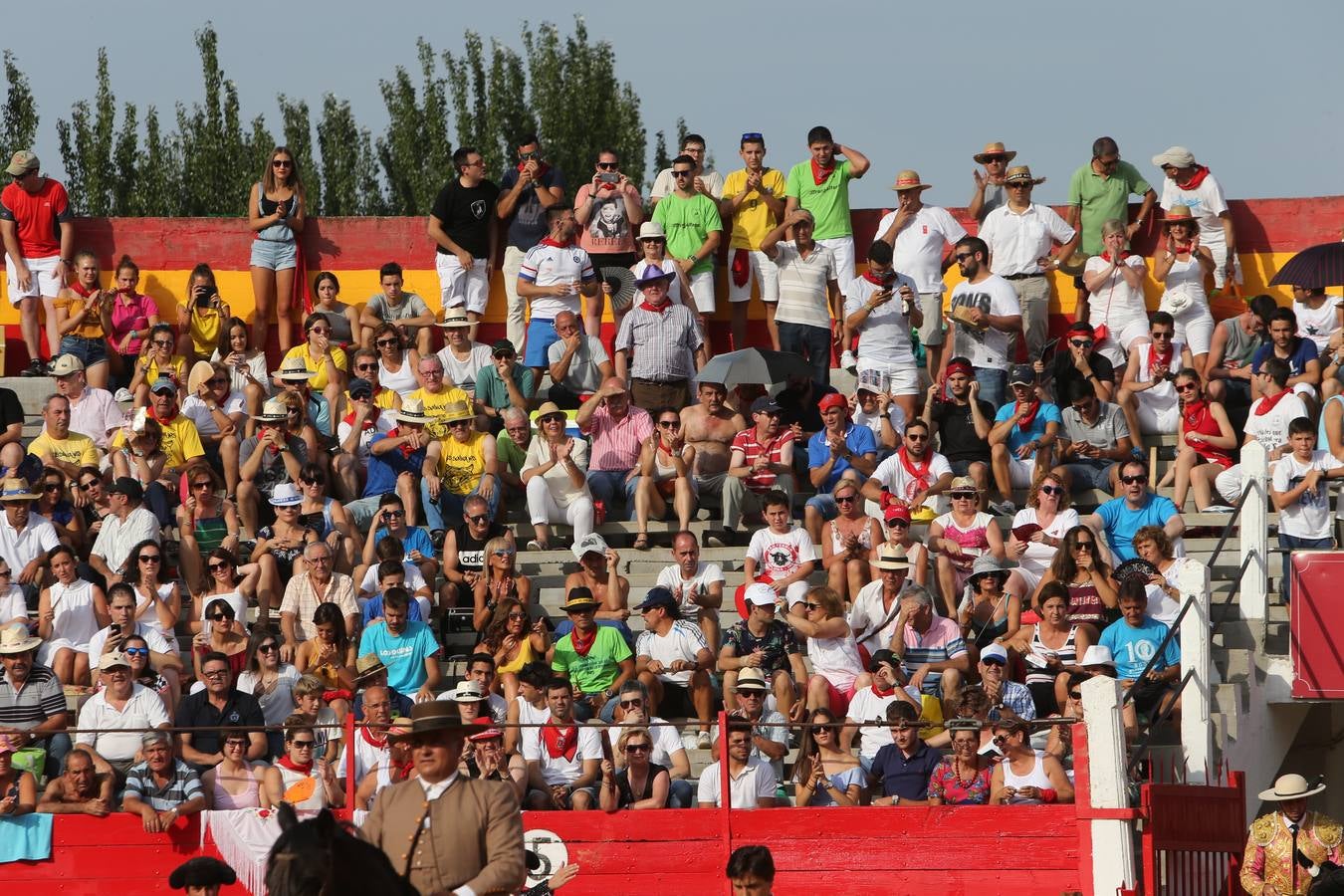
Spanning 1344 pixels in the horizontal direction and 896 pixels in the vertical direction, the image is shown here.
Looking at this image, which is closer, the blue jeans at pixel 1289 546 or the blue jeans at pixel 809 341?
the blue jeans at pixel 1289 546

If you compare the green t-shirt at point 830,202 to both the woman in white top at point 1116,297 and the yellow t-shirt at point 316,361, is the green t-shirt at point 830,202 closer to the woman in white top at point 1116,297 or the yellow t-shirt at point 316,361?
the woman in white top at point 1116,297

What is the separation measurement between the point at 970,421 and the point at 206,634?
637 centimetres

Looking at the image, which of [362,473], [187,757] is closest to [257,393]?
[362,473]

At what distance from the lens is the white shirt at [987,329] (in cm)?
1961

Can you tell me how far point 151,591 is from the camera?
665 inches

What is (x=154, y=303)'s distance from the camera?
21453 millimetres

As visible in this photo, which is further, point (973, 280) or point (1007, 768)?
point (973, 280)

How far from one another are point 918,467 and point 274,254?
6957mm

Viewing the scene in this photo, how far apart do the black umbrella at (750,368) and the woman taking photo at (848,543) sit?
1.56m

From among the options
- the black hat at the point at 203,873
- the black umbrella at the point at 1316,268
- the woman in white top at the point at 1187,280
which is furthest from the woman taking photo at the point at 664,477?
the black hat at the point at 203,873

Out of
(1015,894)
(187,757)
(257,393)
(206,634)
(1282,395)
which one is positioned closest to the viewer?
(1015,894)

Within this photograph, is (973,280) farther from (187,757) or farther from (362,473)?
(187,757)

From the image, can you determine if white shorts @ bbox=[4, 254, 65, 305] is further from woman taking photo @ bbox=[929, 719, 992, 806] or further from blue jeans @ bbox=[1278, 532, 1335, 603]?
blue jeans @ bbox=[1278, 532, 1335, 603]

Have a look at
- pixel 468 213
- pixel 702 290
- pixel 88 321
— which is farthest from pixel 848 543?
pixel 88 321
